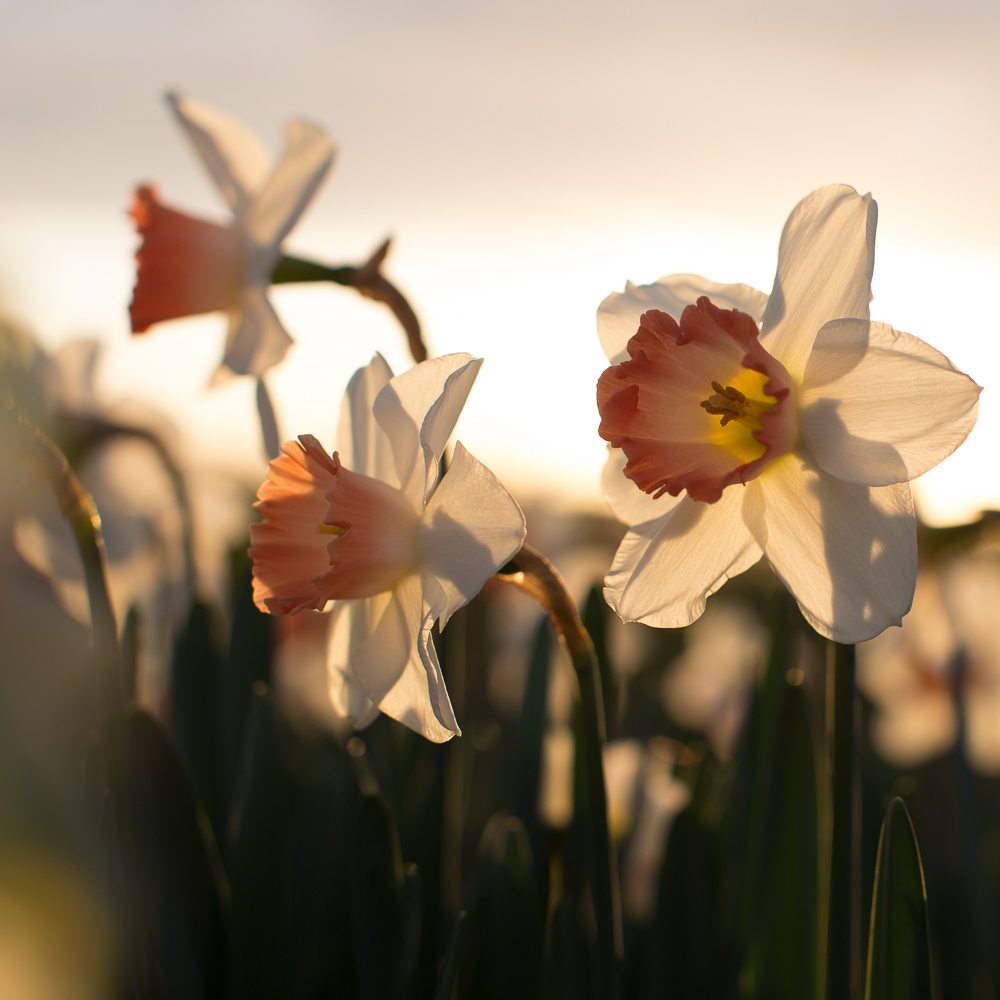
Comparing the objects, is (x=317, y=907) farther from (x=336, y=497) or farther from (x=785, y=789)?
(x=336, y=497)

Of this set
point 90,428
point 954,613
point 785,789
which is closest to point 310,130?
point 90,428

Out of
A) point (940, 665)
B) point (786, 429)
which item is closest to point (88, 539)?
point (786, 429)

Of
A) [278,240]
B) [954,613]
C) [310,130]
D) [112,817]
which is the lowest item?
[112,817]

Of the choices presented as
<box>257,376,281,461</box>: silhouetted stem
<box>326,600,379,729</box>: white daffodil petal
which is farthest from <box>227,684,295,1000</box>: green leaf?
<box>257,376,281,461</box>: silhouetted stem

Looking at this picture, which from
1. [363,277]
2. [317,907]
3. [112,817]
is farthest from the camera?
[317,907]

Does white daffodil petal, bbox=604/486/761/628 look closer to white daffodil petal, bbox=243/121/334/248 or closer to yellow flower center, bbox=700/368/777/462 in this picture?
yellow flower center, bbox=700/368/777/462

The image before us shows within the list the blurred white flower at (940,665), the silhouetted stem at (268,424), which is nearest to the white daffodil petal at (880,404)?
the silhouetted stem at (268,424)
